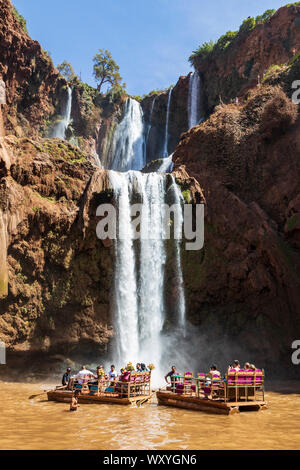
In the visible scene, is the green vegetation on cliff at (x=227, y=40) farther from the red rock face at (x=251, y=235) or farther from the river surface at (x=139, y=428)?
the river surface at (x=139, y=428)

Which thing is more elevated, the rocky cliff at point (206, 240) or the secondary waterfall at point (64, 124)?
the secondary waterfall at point (64, 124)

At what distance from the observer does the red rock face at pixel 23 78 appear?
36.2 m

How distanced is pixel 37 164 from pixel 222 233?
1269cm

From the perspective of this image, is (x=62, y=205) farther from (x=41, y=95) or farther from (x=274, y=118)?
(x=41, y=95)

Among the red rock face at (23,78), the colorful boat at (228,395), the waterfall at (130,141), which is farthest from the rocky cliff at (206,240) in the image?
the waterfall at (130,141)

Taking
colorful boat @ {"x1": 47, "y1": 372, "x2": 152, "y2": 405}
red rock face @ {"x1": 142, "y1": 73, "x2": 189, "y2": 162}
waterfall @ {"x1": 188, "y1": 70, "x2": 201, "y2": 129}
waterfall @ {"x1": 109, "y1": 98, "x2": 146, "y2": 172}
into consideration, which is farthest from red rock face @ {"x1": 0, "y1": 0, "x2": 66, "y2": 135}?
colorful boat @ {"x1": 47, "y1": 372, "x2": 152, "y2": 405}

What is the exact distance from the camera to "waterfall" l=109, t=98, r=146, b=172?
47.1 meters

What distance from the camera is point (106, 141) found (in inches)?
2000

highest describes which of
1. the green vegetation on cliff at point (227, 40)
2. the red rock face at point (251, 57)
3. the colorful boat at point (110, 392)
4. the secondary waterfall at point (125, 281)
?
the green vegetation on cliff at point (227, 40)

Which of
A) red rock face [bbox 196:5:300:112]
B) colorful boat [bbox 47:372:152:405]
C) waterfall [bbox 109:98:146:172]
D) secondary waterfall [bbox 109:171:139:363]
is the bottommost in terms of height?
colorful boat [bbox 47:372:152:405]

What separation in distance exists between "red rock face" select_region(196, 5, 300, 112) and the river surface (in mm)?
34933

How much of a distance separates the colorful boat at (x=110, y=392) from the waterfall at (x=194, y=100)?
35.7 meters

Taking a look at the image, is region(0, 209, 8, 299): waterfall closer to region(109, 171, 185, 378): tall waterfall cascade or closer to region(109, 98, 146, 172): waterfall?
region(109, 171, 185, 378): tall waterfall cascade

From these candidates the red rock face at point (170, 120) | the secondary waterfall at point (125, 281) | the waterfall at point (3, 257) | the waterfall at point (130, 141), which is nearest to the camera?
the waterfall at point (3, 257)
